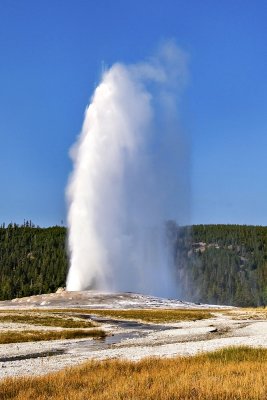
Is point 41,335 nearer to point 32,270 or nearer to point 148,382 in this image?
point 148,382

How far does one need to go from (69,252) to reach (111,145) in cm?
2816

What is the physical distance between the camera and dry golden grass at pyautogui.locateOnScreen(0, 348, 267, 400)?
44.4 ft

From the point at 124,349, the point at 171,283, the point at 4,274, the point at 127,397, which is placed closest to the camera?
the point at 127,397

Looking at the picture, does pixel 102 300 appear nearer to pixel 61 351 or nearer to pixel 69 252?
pixel 69 252

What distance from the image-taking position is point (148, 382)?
51.6ft

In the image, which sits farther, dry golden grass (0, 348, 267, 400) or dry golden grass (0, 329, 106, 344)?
dry golden grass (0, 329, 106, 344)

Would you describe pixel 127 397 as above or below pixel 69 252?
below

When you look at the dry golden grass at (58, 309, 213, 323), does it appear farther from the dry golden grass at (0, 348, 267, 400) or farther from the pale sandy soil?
the dry golden grass at (0, 348, 267, 400)

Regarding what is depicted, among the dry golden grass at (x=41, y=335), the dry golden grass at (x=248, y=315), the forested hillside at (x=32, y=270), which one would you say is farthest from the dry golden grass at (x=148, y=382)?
the forested hillside at (x=32, y=270)

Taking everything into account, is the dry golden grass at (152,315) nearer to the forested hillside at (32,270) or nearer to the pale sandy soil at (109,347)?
the pale sandy soil at (109,347)

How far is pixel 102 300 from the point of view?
9738cm

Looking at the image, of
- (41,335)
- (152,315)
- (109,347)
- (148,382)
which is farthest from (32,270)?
(148,382)

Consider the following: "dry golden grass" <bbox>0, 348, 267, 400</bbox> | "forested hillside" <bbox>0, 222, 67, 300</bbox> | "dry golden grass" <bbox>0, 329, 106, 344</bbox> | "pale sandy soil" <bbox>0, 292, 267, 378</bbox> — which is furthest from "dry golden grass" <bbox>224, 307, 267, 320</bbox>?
"forested hillside" <bbox>0, 222, 67, 300</bbox>

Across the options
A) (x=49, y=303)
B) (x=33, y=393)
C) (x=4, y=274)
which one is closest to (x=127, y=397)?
(x=33, y=393)
